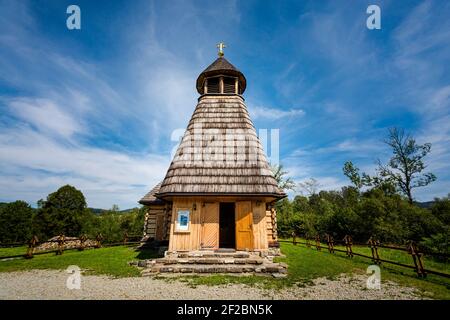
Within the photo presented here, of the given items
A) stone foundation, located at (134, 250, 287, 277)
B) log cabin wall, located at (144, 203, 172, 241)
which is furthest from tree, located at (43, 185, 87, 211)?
stone foundation, located at (134, 250, 287, 277)

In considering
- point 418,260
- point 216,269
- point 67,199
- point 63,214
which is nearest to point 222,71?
point 216,269

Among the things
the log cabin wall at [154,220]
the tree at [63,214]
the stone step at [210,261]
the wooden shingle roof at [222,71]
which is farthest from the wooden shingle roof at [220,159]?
the tree at [63,214]

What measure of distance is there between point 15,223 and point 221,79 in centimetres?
3230

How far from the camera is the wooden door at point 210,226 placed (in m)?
10.4

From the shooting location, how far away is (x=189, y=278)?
7645mm

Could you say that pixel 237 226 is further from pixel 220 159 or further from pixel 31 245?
pixel 31 245

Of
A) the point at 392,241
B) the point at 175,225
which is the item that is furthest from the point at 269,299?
the point at 392,241

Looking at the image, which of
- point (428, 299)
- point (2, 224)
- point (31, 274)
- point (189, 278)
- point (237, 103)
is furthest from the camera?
point (2, 224)

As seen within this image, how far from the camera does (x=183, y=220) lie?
1051 cm

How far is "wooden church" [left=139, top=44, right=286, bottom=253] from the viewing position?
10.3m

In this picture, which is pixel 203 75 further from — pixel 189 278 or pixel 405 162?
pixel 405 162

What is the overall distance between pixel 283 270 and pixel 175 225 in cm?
545

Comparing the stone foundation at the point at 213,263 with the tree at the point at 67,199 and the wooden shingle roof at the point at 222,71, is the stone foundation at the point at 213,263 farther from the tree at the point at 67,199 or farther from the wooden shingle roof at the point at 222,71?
the tree at the point at 67,199

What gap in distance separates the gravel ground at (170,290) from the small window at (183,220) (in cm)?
313
